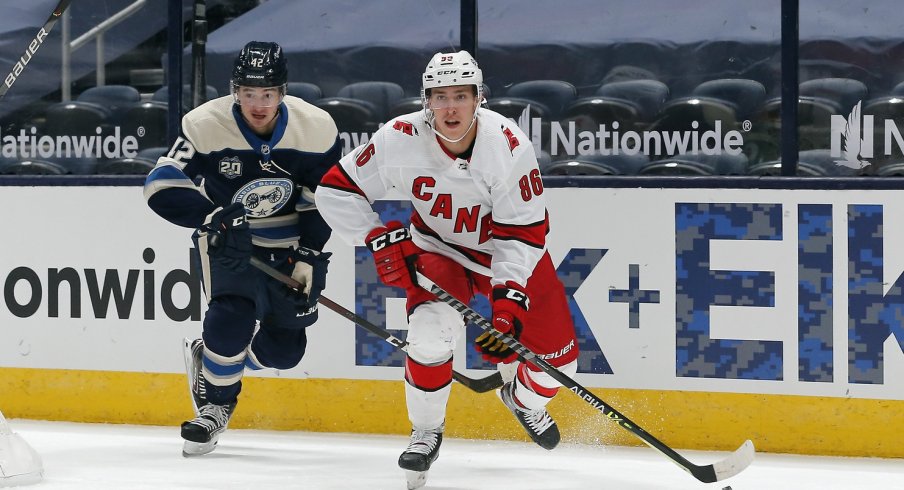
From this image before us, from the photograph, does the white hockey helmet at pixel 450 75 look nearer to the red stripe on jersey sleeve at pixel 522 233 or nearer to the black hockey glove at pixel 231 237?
the red stripe on jersey sleeve at pixel 522 233

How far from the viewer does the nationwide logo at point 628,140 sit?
418 cm

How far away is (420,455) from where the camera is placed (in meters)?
3.47

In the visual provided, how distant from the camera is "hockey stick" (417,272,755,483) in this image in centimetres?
339

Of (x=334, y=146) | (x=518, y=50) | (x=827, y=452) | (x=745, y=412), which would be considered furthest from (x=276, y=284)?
(x=827, y=452)

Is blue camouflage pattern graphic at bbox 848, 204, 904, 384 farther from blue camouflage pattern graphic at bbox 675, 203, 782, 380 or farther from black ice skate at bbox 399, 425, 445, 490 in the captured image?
black ice skate at bbox 399, 425, 445, 490

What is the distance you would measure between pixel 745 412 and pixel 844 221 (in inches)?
24.8

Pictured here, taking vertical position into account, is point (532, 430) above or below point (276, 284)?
below

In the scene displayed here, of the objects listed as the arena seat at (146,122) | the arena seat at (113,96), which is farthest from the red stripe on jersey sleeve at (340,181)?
the arena seat at (113,96)

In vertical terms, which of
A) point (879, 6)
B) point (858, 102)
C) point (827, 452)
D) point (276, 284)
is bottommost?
point (827, 452)

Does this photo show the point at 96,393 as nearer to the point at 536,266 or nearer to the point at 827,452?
the point at 536,266

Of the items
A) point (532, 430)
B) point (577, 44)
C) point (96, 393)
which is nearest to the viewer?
point (532, 430)

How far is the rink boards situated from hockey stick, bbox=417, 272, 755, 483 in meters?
0.60

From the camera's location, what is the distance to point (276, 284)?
4.00 m

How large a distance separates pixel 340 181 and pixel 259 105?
373 millimetres
